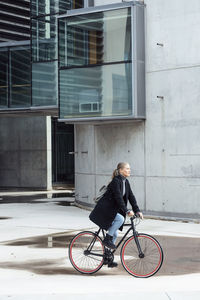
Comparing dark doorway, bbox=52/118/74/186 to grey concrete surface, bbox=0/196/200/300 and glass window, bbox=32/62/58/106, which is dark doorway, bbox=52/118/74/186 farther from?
grey concrete surface, bbox=0/196/200/300

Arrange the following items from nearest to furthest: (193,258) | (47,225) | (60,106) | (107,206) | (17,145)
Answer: (107,206) → (193,258) → (47,225) → (60,106) → (17,145)

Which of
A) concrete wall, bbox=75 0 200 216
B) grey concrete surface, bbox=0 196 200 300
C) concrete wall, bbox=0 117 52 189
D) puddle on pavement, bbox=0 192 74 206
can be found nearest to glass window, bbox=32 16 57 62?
puddle on pavement, bbox=0 192 74 206

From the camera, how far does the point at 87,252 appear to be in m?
9.59

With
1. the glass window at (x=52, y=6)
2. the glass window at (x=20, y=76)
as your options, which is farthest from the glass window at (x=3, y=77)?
the glass window at (x=52, y=6)

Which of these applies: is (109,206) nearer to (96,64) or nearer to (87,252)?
(87,252)

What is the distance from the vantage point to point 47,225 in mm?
15844

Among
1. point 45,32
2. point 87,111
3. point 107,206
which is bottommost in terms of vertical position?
point 107,206

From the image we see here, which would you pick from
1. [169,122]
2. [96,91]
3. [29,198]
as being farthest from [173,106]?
[29,198]

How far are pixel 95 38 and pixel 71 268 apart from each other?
31.9ft

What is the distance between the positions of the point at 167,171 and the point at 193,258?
632 centimetres

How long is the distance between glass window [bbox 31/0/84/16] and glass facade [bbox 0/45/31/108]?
147 inches

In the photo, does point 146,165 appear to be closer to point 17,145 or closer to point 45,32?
point 45,32

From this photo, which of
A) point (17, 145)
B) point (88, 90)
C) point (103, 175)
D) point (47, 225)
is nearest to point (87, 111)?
point (88, 90)

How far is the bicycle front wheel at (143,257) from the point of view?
9047 millimetres
